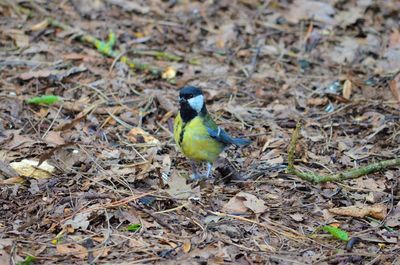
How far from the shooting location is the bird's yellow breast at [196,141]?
4.96 m

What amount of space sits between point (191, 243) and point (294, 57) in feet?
12.8

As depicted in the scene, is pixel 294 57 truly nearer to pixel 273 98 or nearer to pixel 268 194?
pixel 273 98

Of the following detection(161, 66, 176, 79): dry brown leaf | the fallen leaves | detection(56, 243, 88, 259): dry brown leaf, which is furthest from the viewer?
detection(161, 66, 176, 79): dry brown leaf

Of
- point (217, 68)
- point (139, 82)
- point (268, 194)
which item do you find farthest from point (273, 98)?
point (268, 194)

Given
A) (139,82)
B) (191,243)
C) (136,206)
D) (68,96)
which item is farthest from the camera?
(139,82)

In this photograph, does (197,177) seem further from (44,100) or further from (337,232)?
(44,100)

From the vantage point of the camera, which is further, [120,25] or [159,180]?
A: [120,25]

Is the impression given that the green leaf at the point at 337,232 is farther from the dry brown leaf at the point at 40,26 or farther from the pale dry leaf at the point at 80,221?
the dry brown leaf at the point at 40,26

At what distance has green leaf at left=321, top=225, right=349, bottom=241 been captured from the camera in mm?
4227

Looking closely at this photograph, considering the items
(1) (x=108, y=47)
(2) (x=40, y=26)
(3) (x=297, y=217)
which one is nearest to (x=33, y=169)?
(3) (x=297, y=217)

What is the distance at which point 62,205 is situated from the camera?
436 cm

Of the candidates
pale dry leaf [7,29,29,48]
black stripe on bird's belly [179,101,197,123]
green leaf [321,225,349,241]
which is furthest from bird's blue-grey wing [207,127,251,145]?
pale dry leaf [7,29,29,48]

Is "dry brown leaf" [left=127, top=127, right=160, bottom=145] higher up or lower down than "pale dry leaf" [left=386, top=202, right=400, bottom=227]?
lower down

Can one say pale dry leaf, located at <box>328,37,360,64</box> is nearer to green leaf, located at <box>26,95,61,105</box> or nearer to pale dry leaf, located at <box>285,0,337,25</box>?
pale dry leaf, located at <box>285,0,337,25</box>
